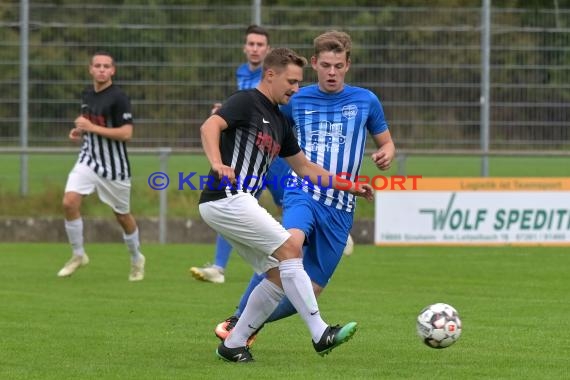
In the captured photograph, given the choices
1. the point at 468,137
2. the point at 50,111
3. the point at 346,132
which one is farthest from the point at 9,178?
the point at 346,132

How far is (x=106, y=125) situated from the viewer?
12.7 m

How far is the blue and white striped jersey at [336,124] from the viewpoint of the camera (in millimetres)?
8117

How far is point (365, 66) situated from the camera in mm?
17906

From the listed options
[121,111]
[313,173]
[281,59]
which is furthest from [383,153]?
[121,111]

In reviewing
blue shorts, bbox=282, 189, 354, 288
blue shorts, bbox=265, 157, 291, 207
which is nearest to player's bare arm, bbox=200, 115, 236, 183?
blue shorts, bbox=282, 189, 354, 288

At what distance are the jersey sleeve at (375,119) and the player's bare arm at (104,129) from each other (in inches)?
183

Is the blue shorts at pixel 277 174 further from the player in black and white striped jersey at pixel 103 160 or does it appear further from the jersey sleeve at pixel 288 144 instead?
the jersey sleeve at pixel 288 144

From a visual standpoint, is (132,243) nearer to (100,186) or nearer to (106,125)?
(100,186)

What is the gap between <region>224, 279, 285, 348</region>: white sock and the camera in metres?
7.35

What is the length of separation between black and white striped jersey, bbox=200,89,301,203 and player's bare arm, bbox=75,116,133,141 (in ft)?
16.9

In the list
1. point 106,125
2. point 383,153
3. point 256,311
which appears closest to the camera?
point 256,311

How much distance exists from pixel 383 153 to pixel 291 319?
7.20 feet

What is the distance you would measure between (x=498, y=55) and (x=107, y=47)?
537cm

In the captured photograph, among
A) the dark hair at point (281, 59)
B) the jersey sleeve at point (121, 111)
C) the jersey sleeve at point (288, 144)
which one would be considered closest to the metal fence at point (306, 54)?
the jersey sleeve at point (121, 111)
